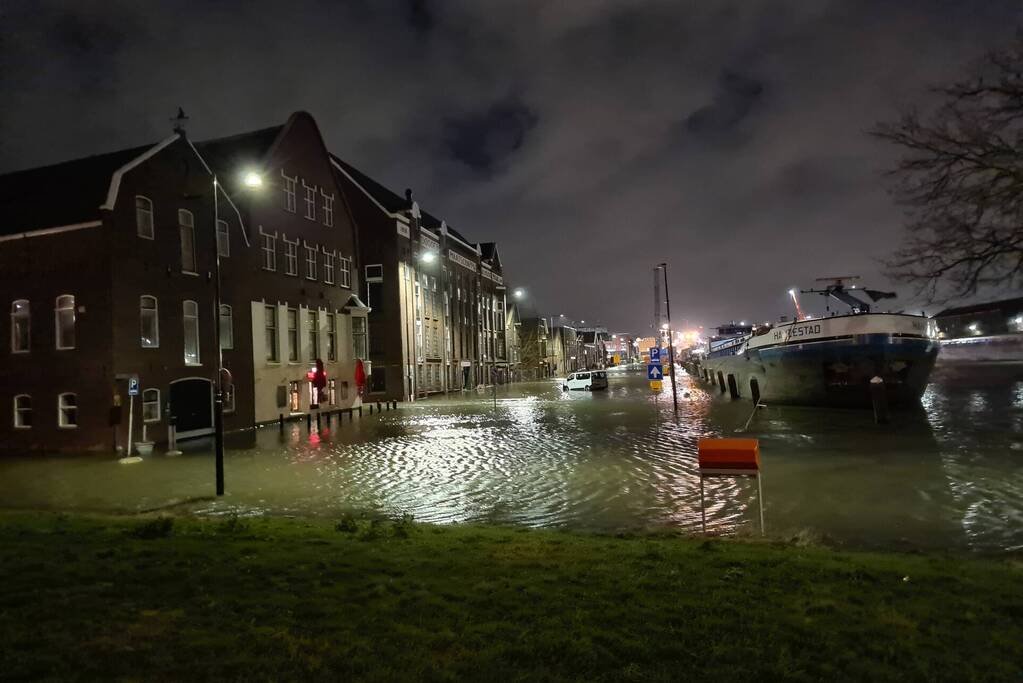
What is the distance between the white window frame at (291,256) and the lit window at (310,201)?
2.42 meters

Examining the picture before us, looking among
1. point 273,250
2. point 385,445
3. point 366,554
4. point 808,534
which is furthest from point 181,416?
point 808,534

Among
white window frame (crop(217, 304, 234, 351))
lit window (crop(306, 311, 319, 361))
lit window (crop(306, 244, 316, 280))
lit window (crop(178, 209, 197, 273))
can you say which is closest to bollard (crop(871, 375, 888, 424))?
white window frame (crop(217, 304, 234, 351))

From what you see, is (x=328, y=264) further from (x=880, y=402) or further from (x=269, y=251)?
(x=880, y=402)

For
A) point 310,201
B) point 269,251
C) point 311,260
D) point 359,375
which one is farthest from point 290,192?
point 359,375

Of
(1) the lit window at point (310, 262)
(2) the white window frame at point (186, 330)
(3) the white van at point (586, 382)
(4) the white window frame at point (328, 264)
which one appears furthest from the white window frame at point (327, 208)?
(3) the white van at point (586, 382)

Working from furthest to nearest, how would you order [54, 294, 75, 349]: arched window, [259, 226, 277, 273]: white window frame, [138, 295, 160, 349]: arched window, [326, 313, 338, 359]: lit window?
[326, 313, 338, 359]: lit window → [259, 226, 277, 273]: white window frame → [138, 295, 160, 349]: arched window → [54, 294, 75, 349]: arched window

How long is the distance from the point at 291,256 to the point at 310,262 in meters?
2.03

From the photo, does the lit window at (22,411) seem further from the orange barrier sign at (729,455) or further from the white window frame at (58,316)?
the orange barrier sign at (729,455)

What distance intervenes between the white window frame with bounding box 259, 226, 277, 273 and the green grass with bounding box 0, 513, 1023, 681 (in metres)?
28.5

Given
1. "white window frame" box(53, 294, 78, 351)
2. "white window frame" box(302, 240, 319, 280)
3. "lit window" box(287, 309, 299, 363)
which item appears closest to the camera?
"white window frame" box(53, 294, 78, 351)

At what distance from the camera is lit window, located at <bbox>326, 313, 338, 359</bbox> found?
136ft

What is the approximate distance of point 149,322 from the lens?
26.3 m

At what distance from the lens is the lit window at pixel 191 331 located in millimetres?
28266

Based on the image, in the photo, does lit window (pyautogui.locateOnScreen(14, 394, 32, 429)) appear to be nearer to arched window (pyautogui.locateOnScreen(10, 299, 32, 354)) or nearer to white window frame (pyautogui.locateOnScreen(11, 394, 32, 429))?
white window frame (pyautogui.locateOnScreen(11, 394, 32, 429))
